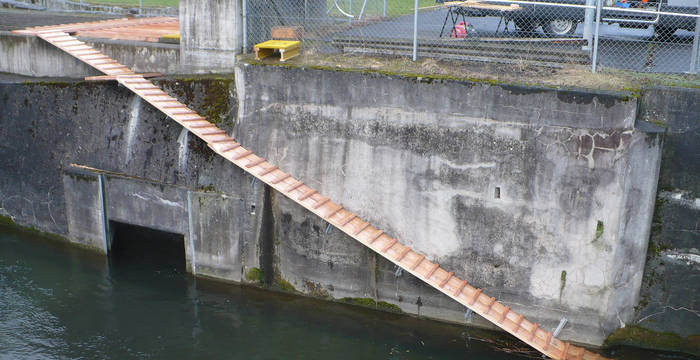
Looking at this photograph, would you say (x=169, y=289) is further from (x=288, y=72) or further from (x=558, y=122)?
(x=558, y=122)

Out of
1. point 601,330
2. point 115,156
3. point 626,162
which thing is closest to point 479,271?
point 601,330

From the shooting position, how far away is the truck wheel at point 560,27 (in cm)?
1508

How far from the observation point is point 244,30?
13.1 metres

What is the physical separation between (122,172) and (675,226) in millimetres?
10291

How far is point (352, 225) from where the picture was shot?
38.6 ft

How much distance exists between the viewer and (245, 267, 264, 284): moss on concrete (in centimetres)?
1298

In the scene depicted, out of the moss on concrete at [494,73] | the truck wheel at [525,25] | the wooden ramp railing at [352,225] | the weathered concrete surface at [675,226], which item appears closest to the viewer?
the weathered concrete surface at [675,226]

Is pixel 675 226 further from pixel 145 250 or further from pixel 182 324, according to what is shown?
pixel 145 250

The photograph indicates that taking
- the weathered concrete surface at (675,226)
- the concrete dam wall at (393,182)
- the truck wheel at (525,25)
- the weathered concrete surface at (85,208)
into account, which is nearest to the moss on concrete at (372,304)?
the concrete dam wall at (393,182)

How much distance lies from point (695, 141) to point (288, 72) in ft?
22.1

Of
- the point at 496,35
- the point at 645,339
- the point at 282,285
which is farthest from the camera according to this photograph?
the point at 496,35

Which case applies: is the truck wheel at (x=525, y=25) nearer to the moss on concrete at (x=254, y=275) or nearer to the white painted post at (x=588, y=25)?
the white painted post at (x=588, y=25)

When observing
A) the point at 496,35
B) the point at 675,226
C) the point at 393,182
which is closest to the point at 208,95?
the point at 393,182

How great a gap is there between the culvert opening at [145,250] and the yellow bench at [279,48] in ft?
15.6
